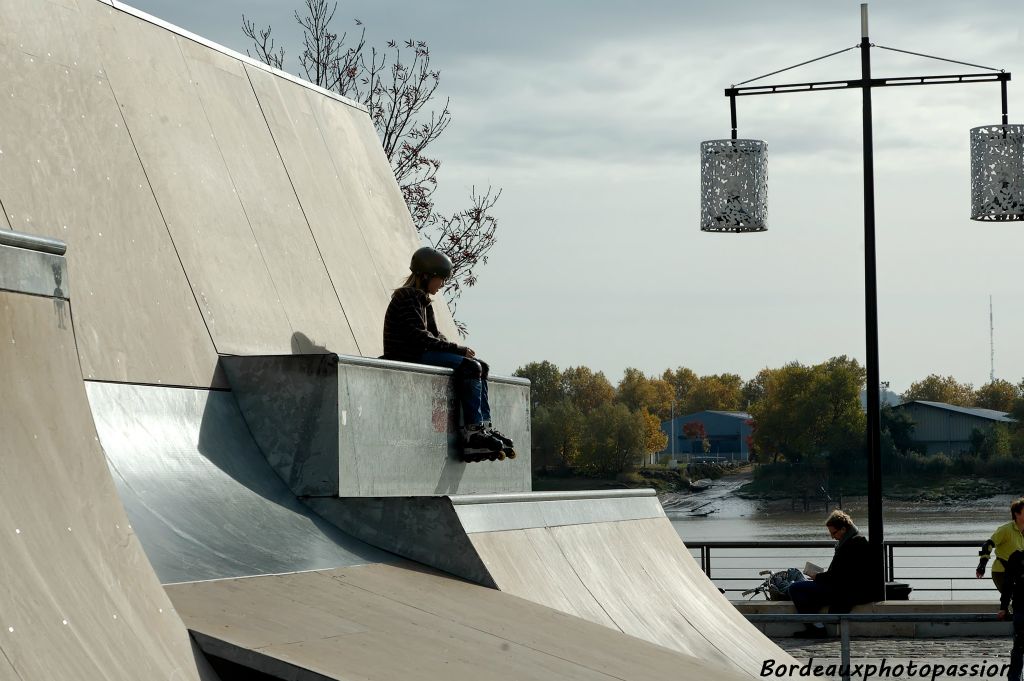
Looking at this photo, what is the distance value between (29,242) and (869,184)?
12058 mm

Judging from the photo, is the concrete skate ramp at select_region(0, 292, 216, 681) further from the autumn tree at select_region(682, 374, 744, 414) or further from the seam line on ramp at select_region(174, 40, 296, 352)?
the autumn tree at select_region(682, 374, 744, 414)

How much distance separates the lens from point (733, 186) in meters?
13.9

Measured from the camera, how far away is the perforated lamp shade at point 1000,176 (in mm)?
13539

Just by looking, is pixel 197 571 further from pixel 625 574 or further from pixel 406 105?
pixel 406 105

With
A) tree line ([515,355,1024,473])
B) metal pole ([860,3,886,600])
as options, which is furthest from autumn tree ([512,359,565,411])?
metal pole ([860,3,886,600])

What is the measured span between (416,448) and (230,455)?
57.0 inches

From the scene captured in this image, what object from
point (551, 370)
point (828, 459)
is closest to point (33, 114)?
point (828, 459)

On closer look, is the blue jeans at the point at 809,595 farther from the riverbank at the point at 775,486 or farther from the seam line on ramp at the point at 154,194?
the riverbank at the point at 775,486

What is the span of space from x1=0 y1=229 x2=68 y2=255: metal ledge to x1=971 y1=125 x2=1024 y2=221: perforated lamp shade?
11.2 metres

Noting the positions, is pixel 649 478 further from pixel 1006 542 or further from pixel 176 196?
pixel 176 196

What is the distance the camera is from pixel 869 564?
13.4 m

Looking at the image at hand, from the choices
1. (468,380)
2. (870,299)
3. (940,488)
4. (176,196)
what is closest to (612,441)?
(940,488)

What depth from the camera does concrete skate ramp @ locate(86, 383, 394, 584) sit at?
5712 mm

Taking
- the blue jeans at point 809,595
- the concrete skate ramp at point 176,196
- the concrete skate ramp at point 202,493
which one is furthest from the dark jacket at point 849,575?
the concrete skate ramp at point 202,493
